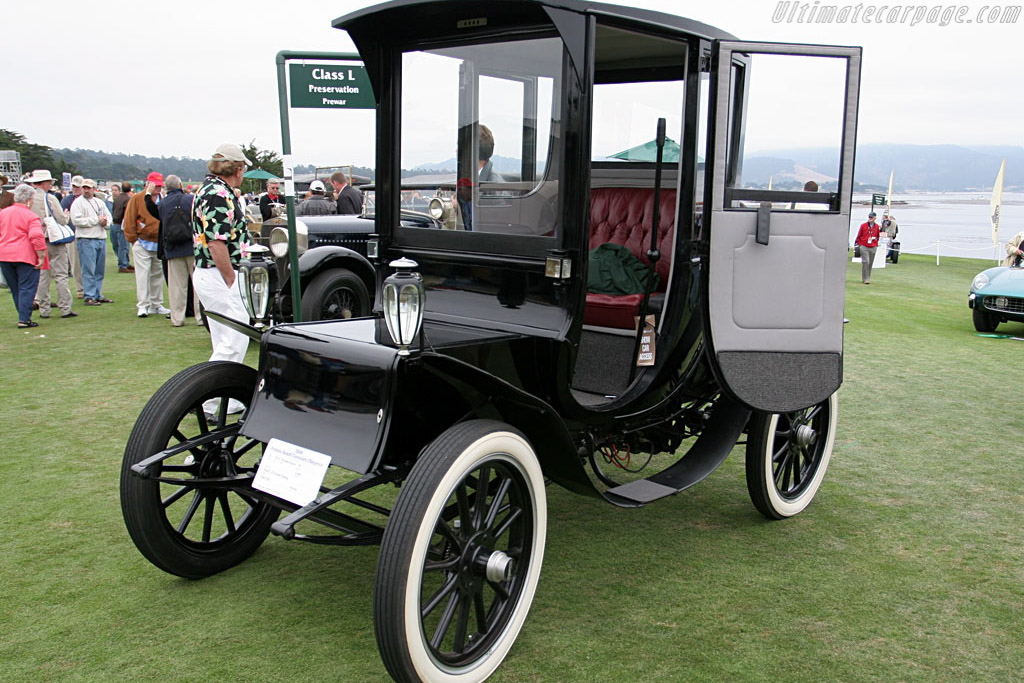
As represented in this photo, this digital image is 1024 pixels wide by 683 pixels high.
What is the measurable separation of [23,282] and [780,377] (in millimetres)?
8204

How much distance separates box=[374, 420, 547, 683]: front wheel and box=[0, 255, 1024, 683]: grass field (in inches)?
7.5

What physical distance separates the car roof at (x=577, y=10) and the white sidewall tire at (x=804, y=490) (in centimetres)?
179

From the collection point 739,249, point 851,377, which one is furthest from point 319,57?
point 851,377

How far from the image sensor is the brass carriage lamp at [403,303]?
7.58 feet

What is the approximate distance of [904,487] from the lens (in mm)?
4312

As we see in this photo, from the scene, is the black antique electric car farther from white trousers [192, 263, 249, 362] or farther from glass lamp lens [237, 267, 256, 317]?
white trousers [192, 263, 249, 362]

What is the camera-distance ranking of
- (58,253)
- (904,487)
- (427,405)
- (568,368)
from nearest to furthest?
(427,405)
(568,368)
(904,487)
(58,253)

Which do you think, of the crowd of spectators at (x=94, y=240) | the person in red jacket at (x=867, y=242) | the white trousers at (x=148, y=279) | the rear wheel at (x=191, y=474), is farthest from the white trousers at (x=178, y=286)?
→ the person in red jacket at (x=867, y=242)

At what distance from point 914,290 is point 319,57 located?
12.2 metres

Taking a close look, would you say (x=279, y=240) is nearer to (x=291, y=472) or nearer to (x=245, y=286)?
(x=245, y=286)

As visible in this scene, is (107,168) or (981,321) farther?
(107,168)

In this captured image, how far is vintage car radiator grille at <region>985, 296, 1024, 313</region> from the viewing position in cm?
895

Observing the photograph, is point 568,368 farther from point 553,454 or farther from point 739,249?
point 739,249

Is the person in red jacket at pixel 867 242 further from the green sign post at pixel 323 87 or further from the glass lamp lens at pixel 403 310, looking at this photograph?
the glass lamp lens at pixel 403 310
